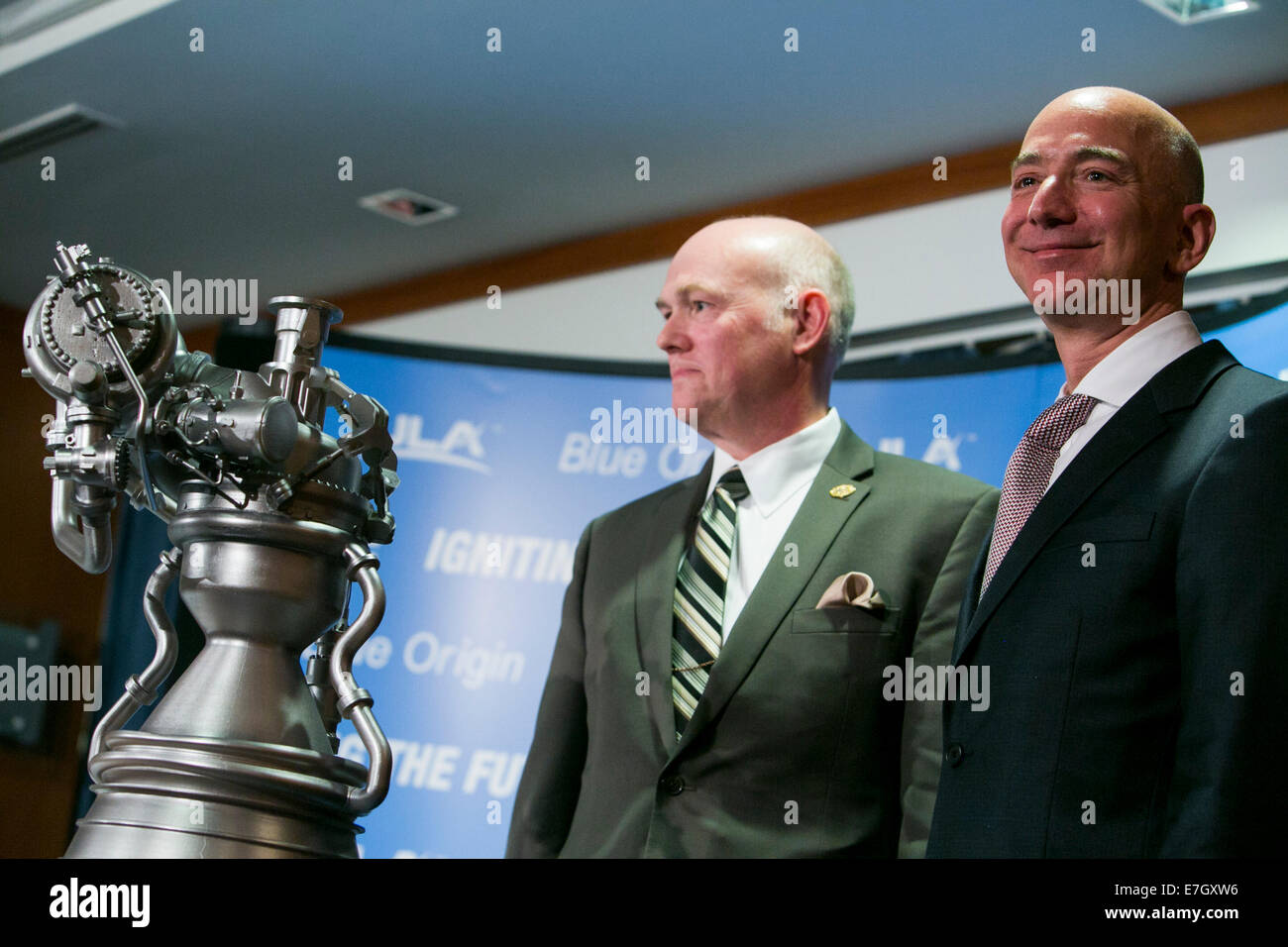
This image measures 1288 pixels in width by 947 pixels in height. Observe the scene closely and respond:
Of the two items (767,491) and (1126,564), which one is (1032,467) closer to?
(1126,564)

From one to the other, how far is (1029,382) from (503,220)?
2225 millimetres

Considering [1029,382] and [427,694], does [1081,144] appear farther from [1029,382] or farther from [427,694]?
[427,694]

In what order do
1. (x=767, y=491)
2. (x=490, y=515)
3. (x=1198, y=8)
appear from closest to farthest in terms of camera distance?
(x=767, y=491) → (x=1198, y=8) → (x=490, y=515)

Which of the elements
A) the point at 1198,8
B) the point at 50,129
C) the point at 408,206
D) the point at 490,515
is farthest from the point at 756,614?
the point at 50,129

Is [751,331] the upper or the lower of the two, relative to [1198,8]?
lower

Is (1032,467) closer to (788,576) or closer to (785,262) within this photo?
(788,576)

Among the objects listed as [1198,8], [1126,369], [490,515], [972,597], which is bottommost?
[972,597]

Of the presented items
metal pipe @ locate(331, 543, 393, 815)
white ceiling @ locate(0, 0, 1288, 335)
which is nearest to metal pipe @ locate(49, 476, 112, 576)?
metal pipe @ locate(331, 543, 393, 815)

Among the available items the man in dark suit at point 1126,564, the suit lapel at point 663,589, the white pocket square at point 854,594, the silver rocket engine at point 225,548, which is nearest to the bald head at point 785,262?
the suit lapel at point 663,589

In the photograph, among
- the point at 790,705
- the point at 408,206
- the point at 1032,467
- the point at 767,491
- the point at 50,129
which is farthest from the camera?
the point at 408,206

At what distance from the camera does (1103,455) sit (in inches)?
70.4

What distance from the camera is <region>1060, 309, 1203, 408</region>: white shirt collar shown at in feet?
6.08

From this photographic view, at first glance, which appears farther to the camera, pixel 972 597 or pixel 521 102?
pixel 521 102

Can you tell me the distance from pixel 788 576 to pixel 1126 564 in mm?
712
